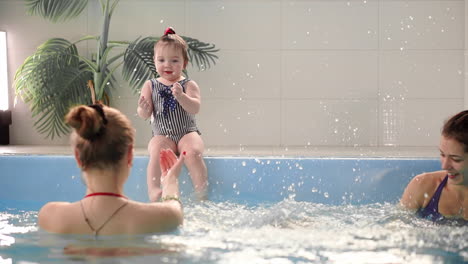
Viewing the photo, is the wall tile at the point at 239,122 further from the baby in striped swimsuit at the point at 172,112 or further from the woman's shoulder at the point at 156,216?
the woman's shoulder at the point at 156,216

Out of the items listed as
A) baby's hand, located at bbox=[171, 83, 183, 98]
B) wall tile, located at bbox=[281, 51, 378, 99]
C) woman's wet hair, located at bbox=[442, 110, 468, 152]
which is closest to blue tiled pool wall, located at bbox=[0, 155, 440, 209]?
baby's hand, located at bbox=[171, 83, 183, 98]

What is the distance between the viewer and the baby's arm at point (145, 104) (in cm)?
422

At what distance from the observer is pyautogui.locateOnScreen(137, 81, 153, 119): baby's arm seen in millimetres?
4219

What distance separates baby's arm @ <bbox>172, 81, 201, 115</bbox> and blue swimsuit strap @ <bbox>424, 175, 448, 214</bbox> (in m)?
1.62

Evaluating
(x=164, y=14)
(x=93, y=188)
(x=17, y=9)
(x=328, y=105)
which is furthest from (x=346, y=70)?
(x=93, y=188)

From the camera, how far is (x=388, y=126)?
639 cm

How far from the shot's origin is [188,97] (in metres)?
4.26

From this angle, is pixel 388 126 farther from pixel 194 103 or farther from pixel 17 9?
pixel 17 9

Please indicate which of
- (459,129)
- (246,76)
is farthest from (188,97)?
(246,76)

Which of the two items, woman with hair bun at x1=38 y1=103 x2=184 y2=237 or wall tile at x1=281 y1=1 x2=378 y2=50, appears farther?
wall tile at x1=281 y1=1 x2=378 y2=50

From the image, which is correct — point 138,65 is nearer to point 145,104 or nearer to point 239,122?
point 239,122

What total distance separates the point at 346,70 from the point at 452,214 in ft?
11.5

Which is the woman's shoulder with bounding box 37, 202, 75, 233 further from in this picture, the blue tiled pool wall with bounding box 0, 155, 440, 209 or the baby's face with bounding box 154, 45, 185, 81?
the baby's face with bounding box 154, 45, 185, 81

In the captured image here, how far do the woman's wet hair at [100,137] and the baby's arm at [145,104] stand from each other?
1844 mm
